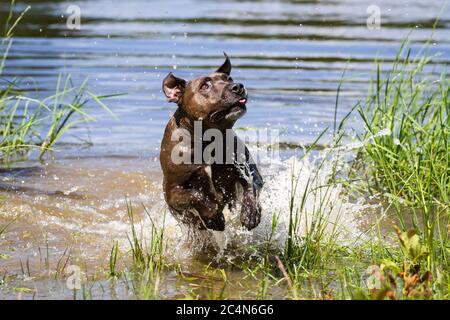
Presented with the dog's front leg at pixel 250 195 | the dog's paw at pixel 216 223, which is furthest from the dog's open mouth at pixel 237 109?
the dog's paw at pixel 216 223

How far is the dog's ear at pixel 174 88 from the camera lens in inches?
274

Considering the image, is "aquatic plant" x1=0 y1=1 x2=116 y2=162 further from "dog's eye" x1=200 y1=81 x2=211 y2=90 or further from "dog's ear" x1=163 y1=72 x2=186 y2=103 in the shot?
"dog's eye" x1=200 y1=81 x2=211 y2=90

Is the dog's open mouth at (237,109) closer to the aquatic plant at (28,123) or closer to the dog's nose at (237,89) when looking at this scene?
the dog's nose at (237,89)

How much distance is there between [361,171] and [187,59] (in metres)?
6.11

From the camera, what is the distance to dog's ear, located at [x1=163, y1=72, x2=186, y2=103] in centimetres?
696

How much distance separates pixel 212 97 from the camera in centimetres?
668

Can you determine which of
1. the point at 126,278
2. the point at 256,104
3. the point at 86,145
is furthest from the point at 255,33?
the point at 126,278

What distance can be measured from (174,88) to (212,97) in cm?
43

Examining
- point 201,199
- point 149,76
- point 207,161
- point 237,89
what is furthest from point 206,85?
point 149,76

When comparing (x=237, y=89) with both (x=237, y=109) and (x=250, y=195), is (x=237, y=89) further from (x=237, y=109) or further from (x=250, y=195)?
(x=250, y=195)

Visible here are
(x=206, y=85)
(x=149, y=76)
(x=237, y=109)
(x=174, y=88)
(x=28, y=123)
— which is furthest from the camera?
(x=149, y=76)
